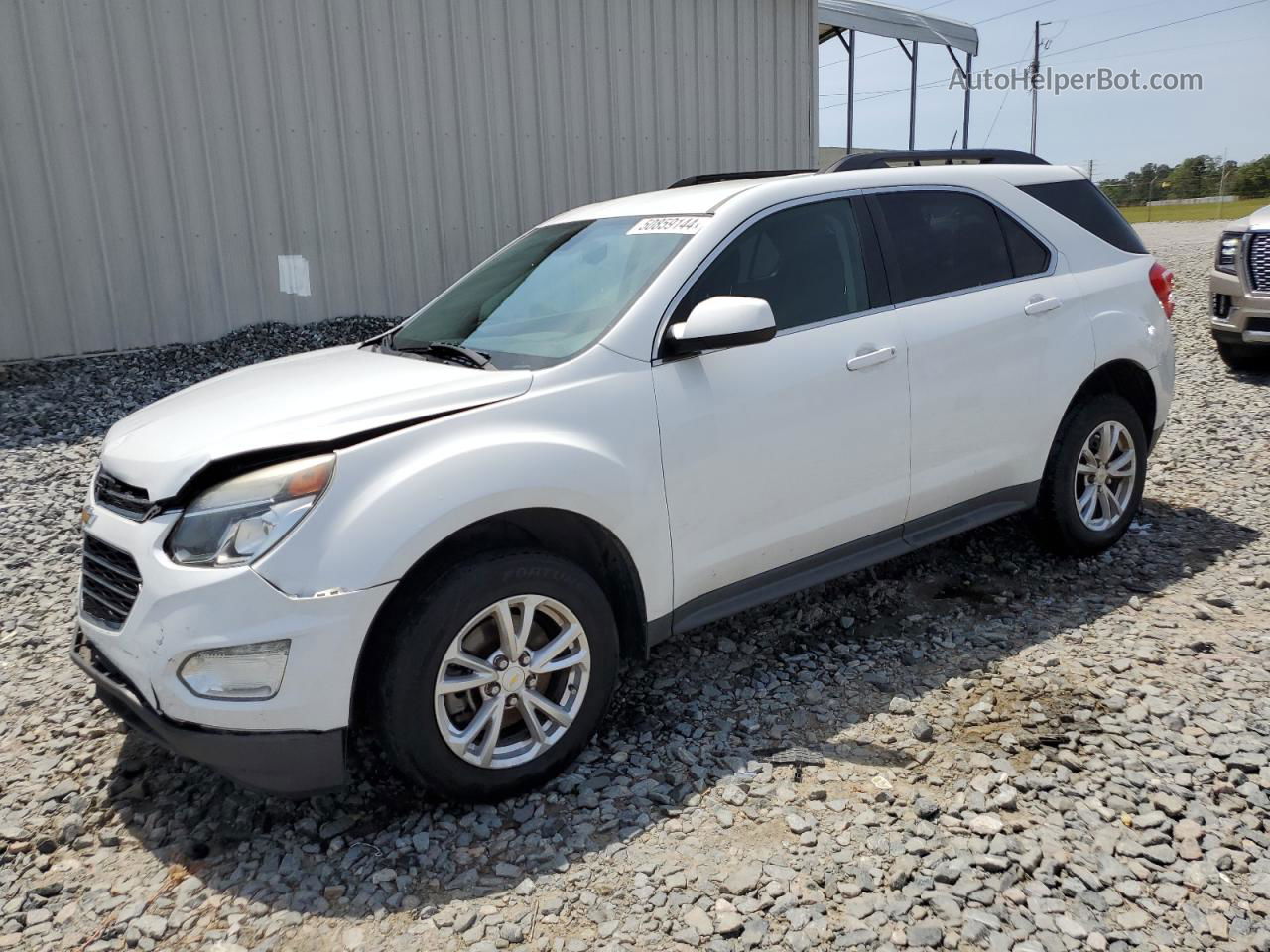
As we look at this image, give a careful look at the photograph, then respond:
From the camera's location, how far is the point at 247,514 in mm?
2660

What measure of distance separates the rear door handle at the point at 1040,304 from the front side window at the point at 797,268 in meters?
0.89

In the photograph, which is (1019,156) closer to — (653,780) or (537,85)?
(653,780)

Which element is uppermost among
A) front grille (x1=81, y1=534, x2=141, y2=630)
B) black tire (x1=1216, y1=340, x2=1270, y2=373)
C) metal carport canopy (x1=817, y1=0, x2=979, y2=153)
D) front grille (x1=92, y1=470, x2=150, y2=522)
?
metal carport canopy (x1=817, y1=0, x2=979, y2=153)

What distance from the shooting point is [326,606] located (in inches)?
Answer: 103

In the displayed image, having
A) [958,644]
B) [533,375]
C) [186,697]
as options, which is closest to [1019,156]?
[958,644]

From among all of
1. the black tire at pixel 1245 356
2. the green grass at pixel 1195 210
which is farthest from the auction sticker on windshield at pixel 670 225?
the green grass at pixel 1195 210

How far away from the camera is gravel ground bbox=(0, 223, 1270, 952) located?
2564mm

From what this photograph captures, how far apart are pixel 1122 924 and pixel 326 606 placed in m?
2.18

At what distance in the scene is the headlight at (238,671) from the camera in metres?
2.61

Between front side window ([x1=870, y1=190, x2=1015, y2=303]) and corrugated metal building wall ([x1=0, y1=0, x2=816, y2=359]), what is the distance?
725 centimetres

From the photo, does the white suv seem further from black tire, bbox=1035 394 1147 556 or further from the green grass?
the green grass

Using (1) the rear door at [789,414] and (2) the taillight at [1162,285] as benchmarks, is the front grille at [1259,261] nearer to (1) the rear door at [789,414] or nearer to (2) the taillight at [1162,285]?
(2) the taillight at [1162,285]

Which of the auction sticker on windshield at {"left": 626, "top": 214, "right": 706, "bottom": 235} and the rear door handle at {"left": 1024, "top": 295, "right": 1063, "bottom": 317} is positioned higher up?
the auction sticker on windshield at {"left": 626, "top": 214, "right": 706, "bottom": 235}

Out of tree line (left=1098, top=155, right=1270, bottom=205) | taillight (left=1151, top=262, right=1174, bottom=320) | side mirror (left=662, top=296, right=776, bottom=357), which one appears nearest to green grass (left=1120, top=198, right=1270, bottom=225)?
tree line (left=1098, top=155, right=1270, bottom=205)
